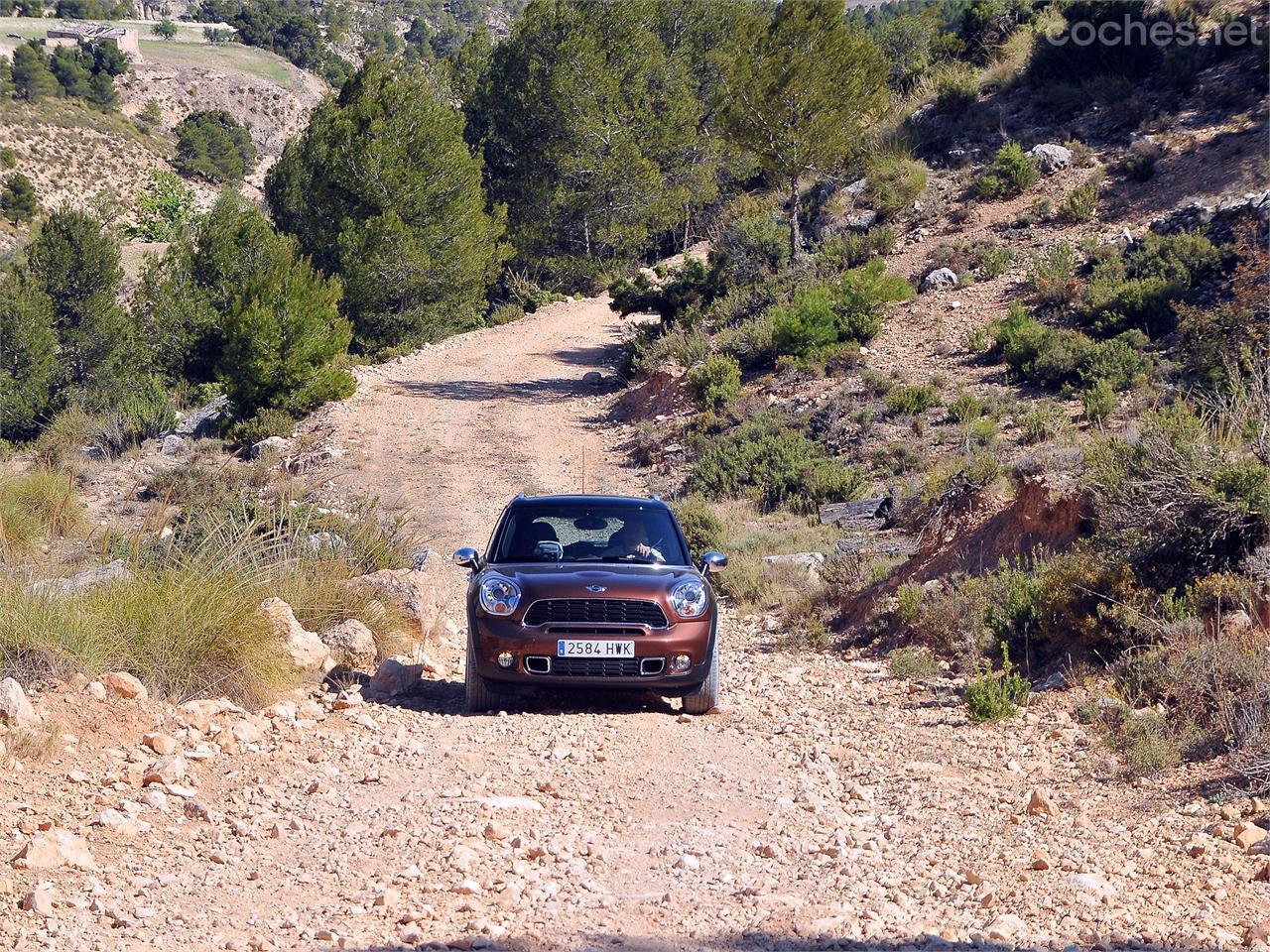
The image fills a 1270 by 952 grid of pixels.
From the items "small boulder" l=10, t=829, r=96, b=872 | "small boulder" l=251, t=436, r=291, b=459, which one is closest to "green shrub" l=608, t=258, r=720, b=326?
"small boulder" l=251, t=436, r=291, b=459

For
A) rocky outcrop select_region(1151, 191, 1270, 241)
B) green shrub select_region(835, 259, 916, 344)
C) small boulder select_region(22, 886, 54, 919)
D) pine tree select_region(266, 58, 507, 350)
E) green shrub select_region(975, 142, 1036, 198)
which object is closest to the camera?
small boulder select_region(22, 886, 54, 919)

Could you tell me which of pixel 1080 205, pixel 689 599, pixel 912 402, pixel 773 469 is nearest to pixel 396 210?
pixel 1080 205

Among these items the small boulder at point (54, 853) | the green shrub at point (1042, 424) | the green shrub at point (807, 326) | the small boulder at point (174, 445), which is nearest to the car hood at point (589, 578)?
the small boulder at point (54, 853)

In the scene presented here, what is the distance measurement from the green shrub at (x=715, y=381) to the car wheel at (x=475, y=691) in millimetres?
15638

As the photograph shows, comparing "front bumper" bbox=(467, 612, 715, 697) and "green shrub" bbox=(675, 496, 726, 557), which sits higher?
"front bumper" bbox=(467, 612, 715, 697)

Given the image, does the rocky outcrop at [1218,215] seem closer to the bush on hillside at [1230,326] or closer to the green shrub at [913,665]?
the bush on hillside at [1230,326]

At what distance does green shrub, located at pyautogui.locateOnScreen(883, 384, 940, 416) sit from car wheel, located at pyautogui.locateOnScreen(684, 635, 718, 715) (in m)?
12.5

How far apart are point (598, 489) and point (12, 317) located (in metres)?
22.6

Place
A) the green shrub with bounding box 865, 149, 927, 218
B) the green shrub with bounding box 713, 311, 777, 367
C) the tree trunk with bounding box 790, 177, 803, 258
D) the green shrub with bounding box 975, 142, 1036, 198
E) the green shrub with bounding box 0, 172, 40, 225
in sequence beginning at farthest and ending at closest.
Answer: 1. the green shrub with bounding box 0, 172, 40, 225
2. the green shrub with bounding box 865, 149, 927, 218
3. the tree trunk with bounding box 790, 177, 803, 258
4. the green shrub with bounding box 975, 142, 1036, 198
5. the green shrub with bounding box 713, 311, 777, 367

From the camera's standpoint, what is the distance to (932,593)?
11.2 metres

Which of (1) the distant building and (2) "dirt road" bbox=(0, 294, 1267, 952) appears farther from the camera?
(1) the distant building

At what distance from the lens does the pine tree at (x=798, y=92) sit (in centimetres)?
3030

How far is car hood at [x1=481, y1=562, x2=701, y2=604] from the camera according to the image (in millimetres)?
8203

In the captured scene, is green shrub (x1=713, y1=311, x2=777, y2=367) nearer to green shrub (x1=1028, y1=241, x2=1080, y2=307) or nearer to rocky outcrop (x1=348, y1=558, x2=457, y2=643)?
green shrub (x1=1028, y1=241, x2=1080, y2=307)
